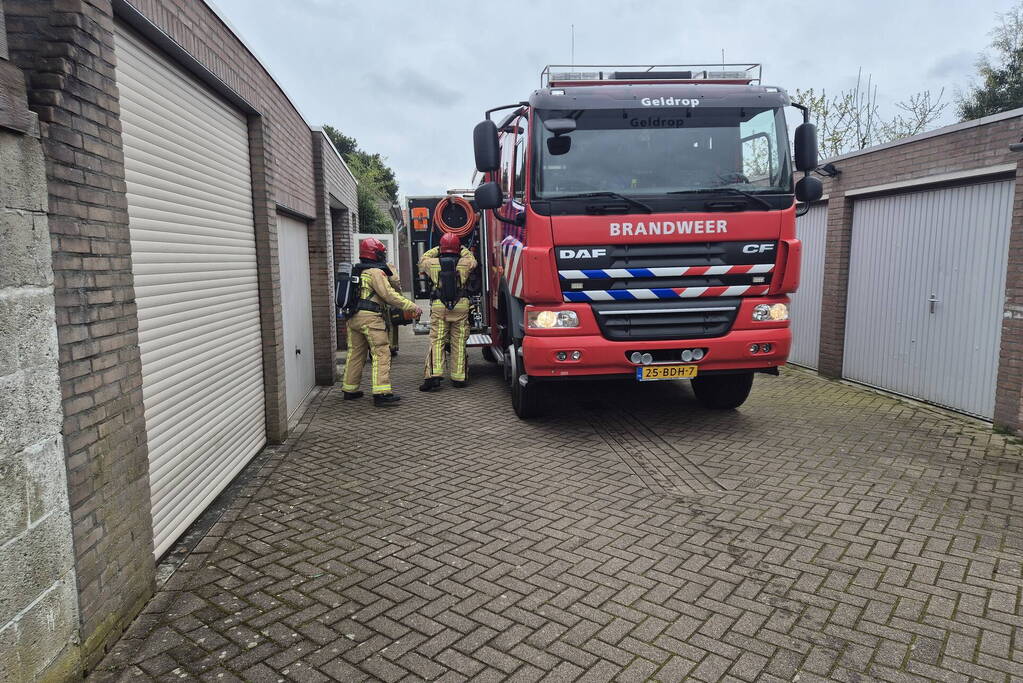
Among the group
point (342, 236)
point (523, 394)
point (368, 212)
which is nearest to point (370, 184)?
point (368, 212)

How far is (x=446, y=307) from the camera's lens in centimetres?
861

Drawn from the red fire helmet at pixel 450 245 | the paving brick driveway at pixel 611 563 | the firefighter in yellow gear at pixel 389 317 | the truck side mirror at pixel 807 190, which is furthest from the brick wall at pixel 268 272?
the truck side mirror at pixel 807 190

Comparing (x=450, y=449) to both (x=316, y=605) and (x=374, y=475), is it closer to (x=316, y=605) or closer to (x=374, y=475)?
(x=374, y=475)

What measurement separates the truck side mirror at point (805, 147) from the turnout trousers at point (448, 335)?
164 inches

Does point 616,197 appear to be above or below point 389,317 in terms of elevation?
above

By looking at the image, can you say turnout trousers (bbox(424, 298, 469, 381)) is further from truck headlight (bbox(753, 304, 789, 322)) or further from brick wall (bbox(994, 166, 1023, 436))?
brick wall (bbox(994, 166, 1023, 436))

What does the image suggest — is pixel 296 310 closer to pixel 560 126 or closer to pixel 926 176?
pixel 560 126

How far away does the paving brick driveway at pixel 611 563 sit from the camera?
9.52 feet

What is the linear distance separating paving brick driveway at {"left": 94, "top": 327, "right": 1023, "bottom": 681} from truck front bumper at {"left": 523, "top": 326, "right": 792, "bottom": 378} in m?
0.69

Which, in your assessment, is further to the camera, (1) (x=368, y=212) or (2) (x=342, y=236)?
(1) (x=368, y=212)

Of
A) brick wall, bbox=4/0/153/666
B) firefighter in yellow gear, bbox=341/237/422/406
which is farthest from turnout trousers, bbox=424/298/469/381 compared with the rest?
brick wall, bbox=4/0/153/666

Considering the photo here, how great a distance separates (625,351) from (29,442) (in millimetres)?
4413

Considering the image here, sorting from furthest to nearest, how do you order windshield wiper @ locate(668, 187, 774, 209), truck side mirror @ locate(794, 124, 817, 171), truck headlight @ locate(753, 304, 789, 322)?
1. truck side mirror @ locate(794, 124, 817, 171)
2. truck headlight @ locate(753, 304, 789, 322)
3. windshield wiper @ locate(668, 187, 774, 209)

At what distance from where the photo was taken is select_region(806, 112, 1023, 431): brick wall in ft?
20.0
